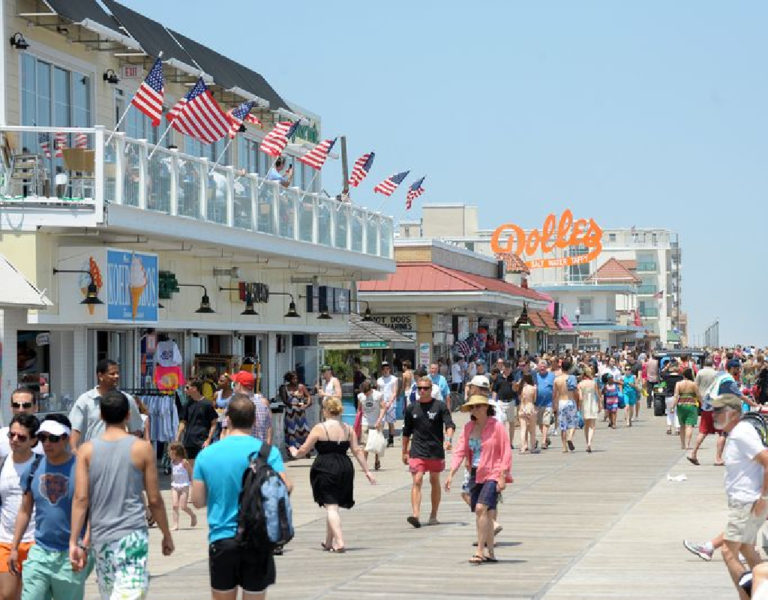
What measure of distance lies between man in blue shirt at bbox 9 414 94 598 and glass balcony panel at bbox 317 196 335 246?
22.0m

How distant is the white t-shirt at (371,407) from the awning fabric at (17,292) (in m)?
8.36

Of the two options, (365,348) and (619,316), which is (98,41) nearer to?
(365,348)

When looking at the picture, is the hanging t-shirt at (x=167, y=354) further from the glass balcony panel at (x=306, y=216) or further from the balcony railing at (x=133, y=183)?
the glass balcony panel at (x=306, y=216)

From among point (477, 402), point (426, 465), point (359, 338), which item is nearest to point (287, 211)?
point (426, 465)

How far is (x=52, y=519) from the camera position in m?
9.23

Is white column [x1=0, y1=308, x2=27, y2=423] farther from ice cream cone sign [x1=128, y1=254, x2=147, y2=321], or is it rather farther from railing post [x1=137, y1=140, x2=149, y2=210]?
railing post [x1=137, y1=140, x2=149, y2=210]

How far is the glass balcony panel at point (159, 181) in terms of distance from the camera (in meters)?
23.1

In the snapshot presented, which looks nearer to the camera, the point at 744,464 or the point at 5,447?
the point at 5,447

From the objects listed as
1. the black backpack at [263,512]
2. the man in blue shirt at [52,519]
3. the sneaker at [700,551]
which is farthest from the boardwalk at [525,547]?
the black backpack at [263,512]

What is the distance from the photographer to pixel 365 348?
4325cm

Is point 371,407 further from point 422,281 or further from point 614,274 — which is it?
point 614,274

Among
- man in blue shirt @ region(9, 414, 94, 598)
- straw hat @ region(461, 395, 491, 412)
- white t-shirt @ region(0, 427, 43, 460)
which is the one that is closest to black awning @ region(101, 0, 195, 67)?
straw hat @ region(461, 395, 491, 412)

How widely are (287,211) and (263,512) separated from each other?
20757mm

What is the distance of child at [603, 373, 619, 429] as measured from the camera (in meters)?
37.8
